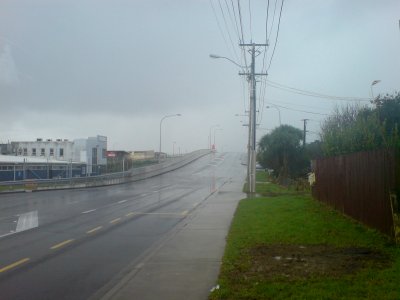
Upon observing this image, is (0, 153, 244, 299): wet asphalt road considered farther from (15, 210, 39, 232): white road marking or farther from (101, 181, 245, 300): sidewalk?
(101, 181, 245, 300): sidewalk

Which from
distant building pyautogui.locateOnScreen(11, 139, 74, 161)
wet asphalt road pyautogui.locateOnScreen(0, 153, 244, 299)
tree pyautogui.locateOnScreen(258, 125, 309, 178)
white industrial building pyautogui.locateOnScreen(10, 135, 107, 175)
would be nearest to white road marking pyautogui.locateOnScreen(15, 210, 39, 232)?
wet asphalt road pyautogui.locateOnScreen(0, 153, 244, 299)

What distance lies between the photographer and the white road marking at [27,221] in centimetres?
1650

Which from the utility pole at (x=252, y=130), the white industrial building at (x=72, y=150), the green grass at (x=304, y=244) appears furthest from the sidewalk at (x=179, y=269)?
the white industrial building at (x=72, y=150)

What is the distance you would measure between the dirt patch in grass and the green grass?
126 mm

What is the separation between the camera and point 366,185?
1391 centimetres

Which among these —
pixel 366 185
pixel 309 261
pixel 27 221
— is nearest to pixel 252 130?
pixel 27 221

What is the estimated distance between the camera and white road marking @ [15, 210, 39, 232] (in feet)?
54.1

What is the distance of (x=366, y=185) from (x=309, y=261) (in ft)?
17.5

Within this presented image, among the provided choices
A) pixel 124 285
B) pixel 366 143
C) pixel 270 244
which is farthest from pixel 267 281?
pixel 366 143

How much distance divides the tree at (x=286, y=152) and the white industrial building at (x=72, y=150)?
25.5 meters

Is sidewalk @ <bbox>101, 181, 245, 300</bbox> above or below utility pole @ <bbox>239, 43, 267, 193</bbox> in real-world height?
below

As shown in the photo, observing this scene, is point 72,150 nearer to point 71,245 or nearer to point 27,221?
point 27,221

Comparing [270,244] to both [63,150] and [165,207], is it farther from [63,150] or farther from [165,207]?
[63,150]

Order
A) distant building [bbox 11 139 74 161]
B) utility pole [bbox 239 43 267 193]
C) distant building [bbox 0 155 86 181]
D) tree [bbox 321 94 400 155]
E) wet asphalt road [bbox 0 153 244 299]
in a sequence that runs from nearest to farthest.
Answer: wet asphalt road [bbox 0 153 244 299], tree [bbox 321 94 400 155], utility pole [bbox 239 43 267 193], distant building [bbox 0 155 86 181], distant building [bbox 11 139 74 161]
